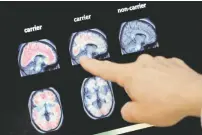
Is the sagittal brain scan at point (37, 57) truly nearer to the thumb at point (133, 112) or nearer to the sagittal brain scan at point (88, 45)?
the sagittal brain scan at point (88, 45)

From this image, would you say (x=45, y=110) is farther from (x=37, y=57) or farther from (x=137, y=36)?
(x=137, y=36)

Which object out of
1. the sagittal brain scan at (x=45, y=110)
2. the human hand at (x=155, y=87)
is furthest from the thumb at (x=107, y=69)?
the sagittal brain scan at (x=45, y=110)

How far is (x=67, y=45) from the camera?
1.35m

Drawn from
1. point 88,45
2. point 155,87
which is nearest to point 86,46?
point 88,45

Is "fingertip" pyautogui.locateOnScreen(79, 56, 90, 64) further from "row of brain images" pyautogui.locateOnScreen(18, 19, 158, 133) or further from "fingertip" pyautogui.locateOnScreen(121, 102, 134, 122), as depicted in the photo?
"fingertip" pyautogui.locateOnScreen(121, 102, 134, 122)

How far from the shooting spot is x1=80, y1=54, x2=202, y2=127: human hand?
139cm

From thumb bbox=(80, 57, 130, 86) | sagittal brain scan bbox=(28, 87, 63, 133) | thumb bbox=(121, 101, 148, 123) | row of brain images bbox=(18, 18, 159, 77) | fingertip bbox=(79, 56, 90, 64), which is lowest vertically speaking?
thumb bbox=(121, 101, 148, 123)

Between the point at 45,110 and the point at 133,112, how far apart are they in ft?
0.92

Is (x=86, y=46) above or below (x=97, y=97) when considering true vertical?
above

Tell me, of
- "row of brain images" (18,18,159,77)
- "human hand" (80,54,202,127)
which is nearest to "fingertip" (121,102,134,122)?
"human hand" (80,54,202,127)

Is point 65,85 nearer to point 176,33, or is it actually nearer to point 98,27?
point 98,27

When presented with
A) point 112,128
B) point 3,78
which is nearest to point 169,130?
point 112,128

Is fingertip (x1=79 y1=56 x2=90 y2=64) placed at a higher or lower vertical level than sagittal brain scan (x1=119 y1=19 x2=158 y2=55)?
lower

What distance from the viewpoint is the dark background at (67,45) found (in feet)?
4.25
